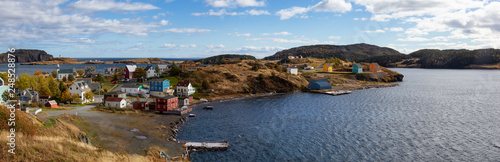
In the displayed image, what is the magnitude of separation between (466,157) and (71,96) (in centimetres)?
8664

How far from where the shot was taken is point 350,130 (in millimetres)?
Answer: 56531

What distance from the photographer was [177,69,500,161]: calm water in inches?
1690

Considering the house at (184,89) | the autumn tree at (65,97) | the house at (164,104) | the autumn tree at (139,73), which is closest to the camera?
the house at (164,104)

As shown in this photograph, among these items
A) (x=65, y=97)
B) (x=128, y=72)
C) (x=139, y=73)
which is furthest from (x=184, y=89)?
(x=128, y=72)

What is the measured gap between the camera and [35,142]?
79.7ft

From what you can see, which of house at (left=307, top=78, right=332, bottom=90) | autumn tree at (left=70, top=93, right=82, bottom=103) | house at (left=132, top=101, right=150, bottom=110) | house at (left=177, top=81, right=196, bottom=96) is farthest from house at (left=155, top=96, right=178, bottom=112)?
house at (left=307, top=78, right=332, bottom=90)

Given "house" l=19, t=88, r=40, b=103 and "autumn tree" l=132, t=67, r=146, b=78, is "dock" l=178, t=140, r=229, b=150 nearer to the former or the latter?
"house" l=19, t=88, r=40, b=103

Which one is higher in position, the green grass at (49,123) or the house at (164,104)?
the green grass at (49,123)

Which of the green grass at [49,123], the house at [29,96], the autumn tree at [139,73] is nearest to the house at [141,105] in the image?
the house at [29,96]

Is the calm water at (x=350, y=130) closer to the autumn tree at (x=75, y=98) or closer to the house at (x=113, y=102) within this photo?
the house at (x=113, y=102)

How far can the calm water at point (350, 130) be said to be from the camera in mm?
42938

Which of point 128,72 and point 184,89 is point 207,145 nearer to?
point 184,89

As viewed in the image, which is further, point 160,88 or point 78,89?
point 160,88

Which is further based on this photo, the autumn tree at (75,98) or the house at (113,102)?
the autumn tree at (75,98)
